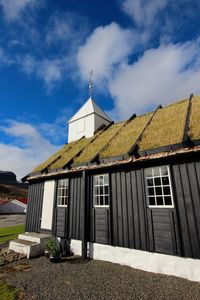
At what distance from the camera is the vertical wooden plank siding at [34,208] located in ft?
41.2

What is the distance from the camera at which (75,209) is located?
10234 millimetres

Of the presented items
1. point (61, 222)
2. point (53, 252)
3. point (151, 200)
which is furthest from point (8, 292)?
point (151, 200)

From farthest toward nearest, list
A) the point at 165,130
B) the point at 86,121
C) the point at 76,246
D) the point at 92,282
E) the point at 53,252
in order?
1. the point at 86,121
2. the point at 76,246
3. the point at 165,130
4. the point at 53,252
5. the point at 92,282

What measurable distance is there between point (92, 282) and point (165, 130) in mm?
6889

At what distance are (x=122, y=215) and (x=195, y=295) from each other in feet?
12.0

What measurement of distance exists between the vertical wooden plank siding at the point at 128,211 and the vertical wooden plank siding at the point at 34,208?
615 centimetres

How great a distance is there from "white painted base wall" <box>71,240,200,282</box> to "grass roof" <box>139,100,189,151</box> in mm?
4189

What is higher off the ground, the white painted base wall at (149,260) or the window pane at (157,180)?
the window pane at (157,180)

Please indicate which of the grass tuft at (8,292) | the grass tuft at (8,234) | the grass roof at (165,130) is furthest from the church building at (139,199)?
the grass tuft at (8,292)

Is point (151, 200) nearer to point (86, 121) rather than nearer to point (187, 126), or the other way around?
point (187, 126)

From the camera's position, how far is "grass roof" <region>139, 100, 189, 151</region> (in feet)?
25.6

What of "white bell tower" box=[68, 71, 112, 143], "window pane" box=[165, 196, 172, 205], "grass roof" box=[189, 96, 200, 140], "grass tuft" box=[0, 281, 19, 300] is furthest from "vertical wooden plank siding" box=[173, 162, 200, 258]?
"white bell tower" box=[68, 71, 112, 143]

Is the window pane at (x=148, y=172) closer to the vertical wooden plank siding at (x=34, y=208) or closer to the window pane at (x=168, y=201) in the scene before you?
the window pane at (x=168, y=201)

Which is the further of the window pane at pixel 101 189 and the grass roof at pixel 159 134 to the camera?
the window pane at pixel 101 189
